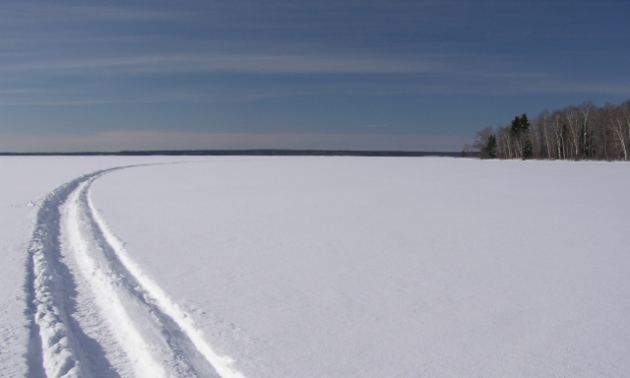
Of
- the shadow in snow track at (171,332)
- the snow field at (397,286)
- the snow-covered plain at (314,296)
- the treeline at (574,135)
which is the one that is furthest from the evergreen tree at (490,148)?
the shadow in snow track at (171,332)

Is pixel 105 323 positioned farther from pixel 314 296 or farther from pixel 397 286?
pixel 397 286

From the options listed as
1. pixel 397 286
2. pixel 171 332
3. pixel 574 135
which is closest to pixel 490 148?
pixel 574 135

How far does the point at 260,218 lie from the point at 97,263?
13.5 feet

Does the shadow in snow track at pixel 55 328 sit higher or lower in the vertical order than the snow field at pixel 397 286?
higher

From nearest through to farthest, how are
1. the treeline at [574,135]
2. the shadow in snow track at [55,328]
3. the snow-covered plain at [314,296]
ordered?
the shadow in snow track at [55,328], the snow-covered plain at [314,296], the treeline at [574,135]

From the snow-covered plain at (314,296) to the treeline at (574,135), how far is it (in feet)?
148

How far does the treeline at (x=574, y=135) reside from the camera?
45.7m

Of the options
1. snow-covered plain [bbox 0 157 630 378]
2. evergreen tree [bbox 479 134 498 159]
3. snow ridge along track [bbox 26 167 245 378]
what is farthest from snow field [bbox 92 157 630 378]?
evergreen tree [bbox 479 134 498 159]

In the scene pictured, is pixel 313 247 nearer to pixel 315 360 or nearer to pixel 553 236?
pixel 315 360

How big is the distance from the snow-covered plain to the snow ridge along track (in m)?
0.02

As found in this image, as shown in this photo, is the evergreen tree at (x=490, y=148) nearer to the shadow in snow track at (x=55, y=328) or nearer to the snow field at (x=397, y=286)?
the snow field at (x=397, y=286)

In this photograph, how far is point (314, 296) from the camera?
4.35 m

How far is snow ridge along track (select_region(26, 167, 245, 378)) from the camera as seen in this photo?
9.37 feet

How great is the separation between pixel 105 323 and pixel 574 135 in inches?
2217
